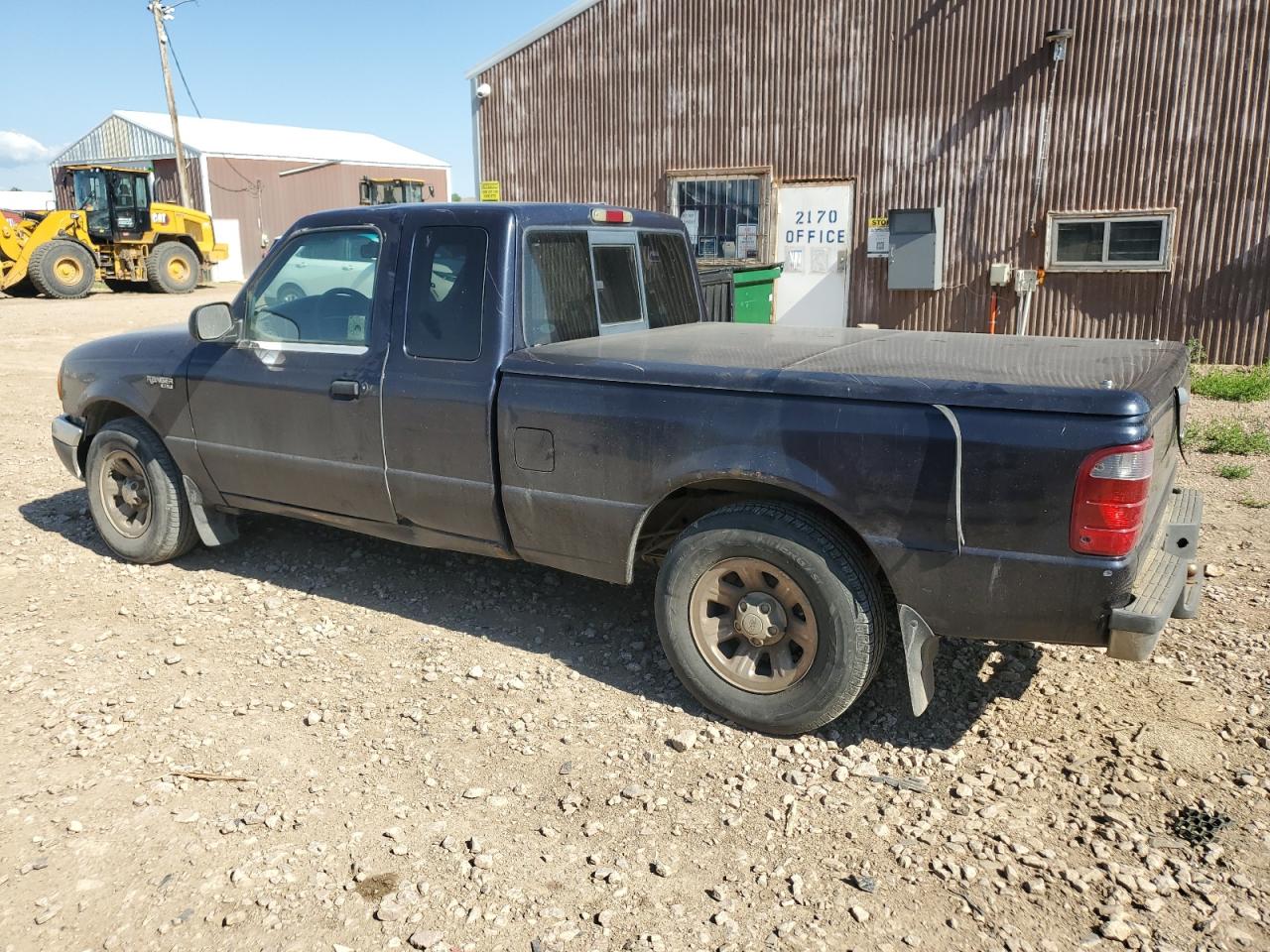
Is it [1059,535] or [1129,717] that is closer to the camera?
[1059,535]

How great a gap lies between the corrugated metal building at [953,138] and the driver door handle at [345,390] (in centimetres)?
1054

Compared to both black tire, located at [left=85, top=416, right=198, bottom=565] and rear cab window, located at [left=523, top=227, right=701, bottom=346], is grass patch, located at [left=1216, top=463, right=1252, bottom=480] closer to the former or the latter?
rear cab window, located at [left=523, top=227, right=701, bottom=346]

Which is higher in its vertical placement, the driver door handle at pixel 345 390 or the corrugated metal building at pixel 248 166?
the corrugated metal building at pixel 248 166

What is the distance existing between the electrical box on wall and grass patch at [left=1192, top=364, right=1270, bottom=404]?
12.0 feet

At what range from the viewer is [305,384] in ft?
15.3

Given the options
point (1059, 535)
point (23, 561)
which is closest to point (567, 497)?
point (1059, 535)

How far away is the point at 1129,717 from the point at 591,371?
2.44m

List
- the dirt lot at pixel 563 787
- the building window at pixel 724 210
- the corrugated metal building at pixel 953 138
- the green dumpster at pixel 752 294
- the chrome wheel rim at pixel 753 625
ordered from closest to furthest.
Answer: the dirt lot at pixel 563 787 < the chrome wheel rim at pixel 753 625 < the green dumpster at pixel 752 294 < the corrugated metal building at pixel 953 138 < the building window at pixel 724 210

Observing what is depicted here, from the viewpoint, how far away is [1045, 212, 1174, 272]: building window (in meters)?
12.1

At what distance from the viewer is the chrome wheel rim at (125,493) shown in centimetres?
556

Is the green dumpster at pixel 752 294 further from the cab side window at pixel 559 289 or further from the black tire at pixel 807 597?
the black tire at pixel 807 597

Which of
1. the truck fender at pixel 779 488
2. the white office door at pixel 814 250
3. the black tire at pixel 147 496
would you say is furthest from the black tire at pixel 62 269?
the truck fender at pixel 779 488

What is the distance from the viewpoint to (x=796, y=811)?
10.9 feet

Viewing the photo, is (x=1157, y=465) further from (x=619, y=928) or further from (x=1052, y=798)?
(x=619, y=928)
